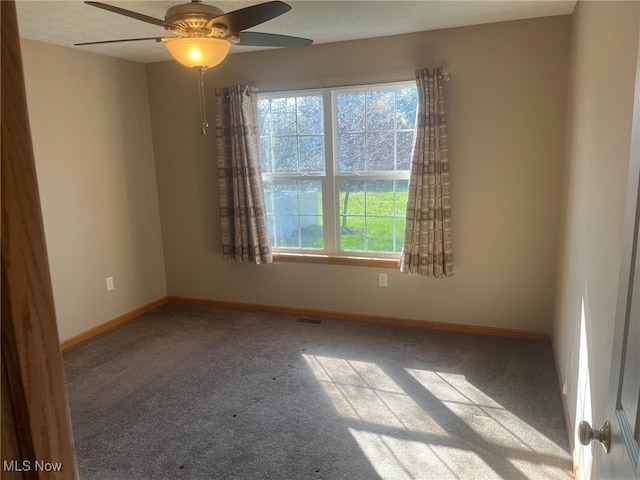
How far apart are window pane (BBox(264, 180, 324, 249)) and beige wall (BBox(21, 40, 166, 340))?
1.25 meters

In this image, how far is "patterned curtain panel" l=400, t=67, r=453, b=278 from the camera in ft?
11.1

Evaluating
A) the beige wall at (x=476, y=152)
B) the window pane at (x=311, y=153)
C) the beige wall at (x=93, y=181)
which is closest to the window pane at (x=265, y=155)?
the window pane at (x=311, y=153)

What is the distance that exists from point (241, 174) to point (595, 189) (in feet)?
9.37

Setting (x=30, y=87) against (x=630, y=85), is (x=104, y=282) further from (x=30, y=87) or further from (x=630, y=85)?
(x=630, y=85)

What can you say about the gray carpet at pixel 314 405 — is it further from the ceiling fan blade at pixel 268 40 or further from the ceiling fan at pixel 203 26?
the ceiling fan blade at pixel 268 40

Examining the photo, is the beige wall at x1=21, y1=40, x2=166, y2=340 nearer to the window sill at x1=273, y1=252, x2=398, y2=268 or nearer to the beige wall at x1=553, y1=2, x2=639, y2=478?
the window sill at x1=273, y1=252, x2=398, y2=268

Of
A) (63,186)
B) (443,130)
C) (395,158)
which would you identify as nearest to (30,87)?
(63,186)

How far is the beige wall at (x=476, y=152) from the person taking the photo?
3.26m

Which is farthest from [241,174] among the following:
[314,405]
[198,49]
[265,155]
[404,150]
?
[314,405]

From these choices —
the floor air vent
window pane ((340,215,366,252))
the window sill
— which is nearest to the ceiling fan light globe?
window pane ((340,215,366,252))

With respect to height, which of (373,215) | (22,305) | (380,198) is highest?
(22,305)

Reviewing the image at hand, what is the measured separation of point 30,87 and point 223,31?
2.04 metres

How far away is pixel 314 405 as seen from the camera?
8.91 feet

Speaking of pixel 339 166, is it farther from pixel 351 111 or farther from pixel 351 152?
pixel 351 111
